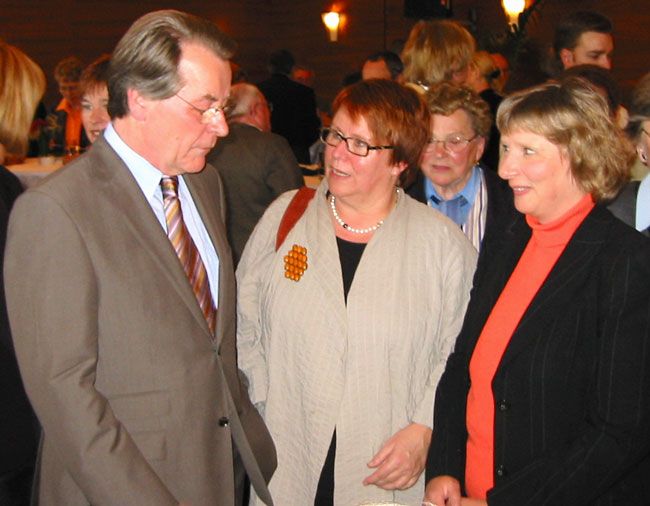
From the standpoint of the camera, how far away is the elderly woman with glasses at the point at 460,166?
304 centimetres

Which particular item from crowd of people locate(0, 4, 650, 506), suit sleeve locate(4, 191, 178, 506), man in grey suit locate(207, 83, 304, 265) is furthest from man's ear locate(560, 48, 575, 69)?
suit sleeve locate(4, 191, 178, 506)

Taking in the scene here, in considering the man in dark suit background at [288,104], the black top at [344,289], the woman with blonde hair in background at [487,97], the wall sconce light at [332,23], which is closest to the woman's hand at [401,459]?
the black top at [344,289]

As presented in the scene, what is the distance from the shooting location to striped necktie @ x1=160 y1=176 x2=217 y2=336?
6.03 feet

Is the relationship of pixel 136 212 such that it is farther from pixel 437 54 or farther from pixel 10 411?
pixel 437 54

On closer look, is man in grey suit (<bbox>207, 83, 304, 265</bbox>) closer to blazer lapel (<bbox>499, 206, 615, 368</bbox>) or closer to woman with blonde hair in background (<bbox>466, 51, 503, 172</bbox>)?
woman with blonde hair in background (<bbox>466, 51, 503, 172</bbox>)

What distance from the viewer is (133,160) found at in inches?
68.9

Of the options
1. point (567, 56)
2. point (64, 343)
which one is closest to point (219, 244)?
point (64, 343)

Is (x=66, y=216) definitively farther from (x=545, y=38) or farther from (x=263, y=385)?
(x=545, y=38)

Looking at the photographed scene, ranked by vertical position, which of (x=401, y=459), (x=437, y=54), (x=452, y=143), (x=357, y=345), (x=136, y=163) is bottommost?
(x=401, y=459)

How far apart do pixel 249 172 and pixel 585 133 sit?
8.30 ft

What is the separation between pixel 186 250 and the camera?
1.85m

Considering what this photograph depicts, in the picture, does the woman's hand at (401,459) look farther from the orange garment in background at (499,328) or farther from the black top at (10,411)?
the black top at (10,411)

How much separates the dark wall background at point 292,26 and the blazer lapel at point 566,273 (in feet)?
24.8

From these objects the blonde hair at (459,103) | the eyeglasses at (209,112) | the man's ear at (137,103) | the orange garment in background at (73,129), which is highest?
the man's ear at (137,103)
